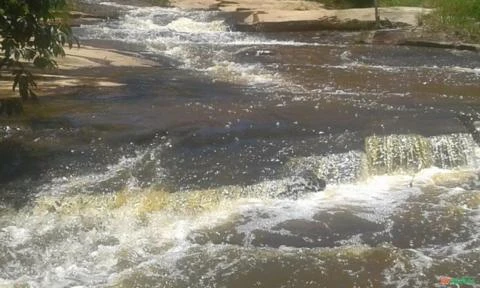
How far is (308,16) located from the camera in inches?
629

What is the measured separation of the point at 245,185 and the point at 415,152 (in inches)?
88.0

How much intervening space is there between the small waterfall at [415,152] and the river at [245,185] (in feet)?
0.06

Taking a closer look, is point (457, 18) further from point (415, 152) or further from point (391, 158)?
point (391, 158)

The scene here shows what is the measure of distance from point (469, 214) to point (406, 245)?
1.05 m

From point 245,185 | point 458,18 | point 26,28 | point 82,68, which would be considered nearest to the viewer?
point 26,28

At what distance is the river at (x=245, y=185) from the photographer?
5633 millimetres

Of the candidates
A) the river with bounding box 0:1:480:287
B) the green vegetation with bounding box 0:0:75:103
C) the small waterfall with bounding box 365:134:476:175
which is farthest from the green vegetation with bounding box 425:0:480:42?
the green vegetation with bounding box 0:0:75:103

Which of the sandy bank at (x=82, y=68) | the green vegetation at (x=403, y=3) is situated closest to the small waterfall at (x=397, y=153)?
the sandy bank at (x=82, y=68)

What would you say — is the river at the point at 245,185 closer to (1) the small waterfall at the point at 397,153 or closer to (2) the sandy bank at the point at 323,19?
(1) the small waterfall at the point at 397,153

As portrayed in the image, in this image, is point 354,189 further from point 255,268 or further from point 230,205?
point 255,268

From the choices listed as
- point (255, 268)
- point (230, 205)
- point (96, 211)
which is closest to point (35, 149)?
point (96, 211)

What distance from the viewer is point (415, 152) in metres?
7.84

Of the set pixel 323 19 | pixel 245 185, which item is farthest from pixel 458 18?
pixel 245 185

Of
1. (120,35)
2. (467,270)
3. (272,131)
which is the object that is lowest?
(467,270)
